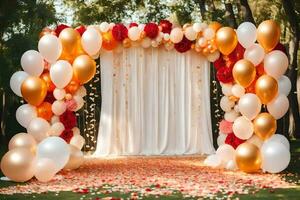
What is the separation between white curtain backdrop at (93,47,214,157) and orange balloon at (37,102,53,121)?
226 cm

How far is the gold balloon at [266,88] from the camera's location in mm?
7969

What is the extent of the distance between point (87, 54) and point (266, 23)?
3.04 m

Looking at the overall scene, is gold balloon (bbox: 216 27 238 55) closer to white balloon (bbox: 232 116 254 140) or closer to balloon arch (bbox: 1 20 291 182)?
balloon arch (bbox: 1 20 291 182)

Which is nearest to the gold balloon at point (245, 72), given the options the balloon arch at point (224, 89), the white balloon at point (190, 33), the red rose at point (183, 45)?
the balloon arch at point (224, 89)

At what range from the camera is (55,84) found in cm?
858

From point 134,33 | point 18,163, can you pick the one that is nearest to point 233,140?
Result: point 134,33

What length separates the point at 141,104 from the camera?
1092cm

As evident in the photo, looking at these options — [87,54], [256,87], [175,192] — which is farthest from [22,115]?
[256,87]

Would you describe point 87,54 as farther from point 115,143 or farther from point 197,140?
point 197,140

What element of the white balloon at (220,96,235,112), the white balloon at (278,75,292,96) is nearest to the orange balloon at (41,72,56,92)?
the white balloon at (220,96,235,112)

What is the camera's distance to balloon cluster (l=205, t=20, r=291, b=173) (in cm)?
791

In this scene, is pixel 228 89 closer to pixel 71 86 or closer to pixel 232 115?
pixel 232 115

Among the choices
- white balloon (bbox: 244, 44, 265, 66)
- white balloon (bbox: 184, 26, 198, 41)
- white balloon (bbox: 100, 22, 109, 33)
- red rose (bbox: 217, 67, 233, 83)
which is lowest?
red rose (bbox: 217, 67, 233, 83)

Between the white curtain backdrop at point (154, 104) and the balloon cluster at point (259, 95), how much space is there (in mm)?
2356
